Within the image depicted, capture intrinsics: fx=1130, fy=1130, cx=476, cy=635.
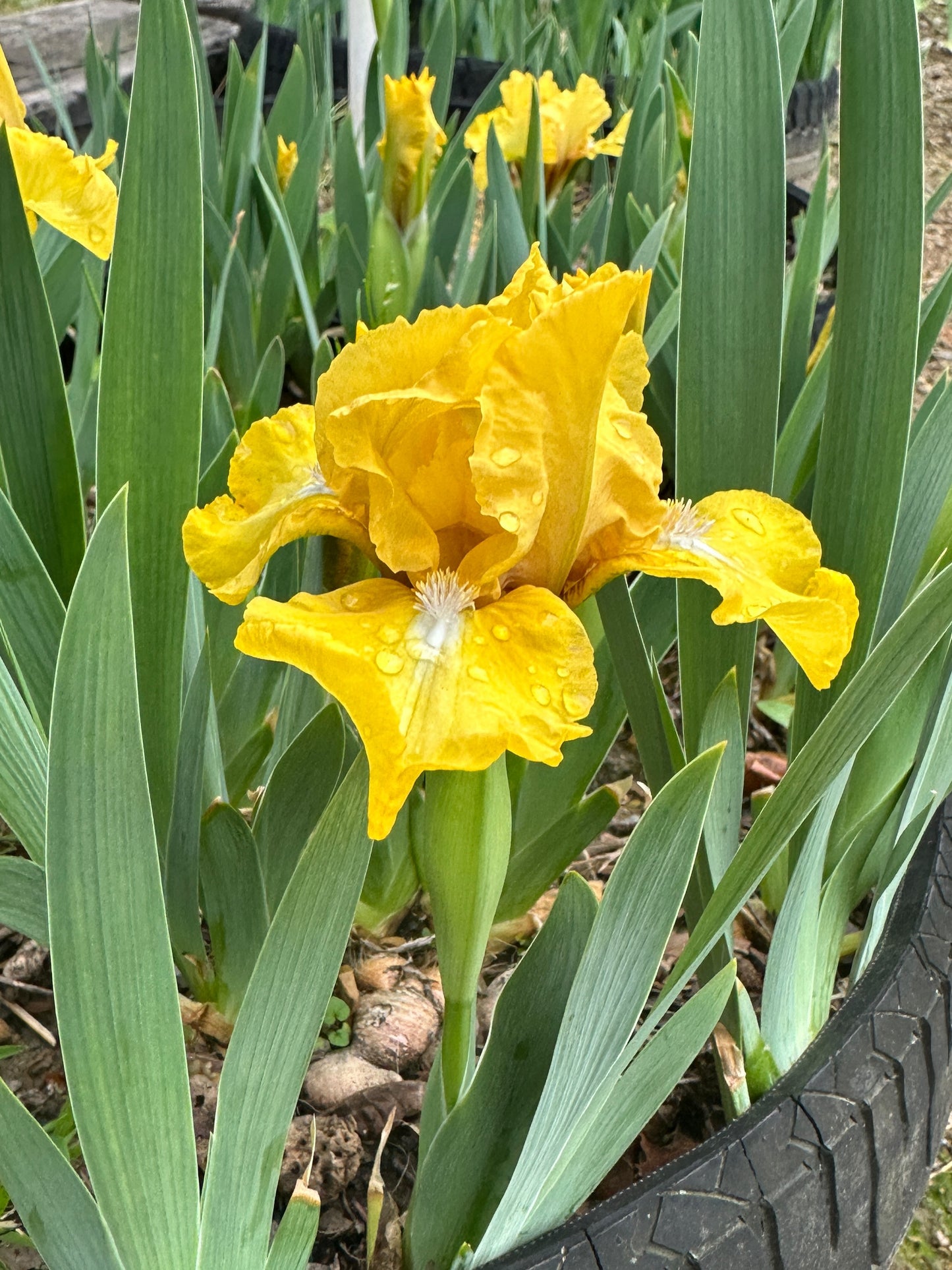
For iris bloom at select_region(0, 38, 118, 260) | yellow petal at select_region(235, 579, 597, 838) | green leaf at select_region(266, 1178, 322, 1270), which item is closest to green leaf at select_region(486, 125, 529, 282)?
iris bloom at select_region(0, 38, 118, 260)

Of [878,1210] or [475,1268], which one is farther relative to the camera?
[878,1210]

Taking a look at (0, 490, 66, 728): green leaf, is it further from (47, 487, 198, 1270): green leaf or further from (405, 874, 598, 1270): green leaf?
(405, 874, 598, 1270): green leaf

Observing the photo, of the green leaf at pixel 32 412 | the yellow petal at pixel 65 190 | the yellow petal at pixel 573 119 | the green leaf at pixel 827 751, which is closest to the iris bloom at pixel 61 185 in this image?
the yellow petal at pixel 65 190

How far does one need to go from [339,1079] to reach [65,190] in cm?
71

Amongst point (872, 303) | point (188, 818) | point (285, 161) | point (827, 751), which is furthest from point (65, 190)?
point (285, 161)

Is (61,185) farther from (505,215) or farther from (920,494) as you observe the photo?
(920,494)

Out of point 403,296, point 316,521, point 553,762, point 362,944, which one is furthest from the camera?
point 403,296

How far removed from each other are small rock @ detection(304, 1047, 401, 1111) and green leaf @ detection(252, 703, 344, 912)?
0.16m

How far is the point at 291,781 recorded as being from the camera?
0.71 m

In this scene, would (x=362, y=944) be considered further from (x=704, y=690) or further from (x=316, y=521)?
(x=316, y=521)

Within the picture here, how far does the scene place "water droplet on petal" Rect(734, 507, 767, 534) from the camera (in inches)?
23.2

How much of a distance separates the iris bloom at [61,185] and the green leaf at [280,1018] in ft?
1.83

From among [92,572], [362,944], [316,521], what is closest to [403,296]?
[362,944]

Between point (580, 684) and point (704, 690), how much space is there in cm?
28
